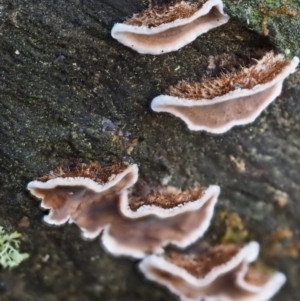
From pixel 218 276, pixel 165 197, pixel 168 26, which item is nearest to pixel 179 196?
pixel 165 197

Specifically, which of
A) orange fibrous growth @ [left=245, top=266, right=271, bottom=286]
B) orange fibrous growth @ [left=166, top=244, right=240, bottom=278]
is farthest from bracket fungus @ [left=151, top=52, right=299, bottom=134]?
orange fibrous growth @ [left=245, top=266, right=271, bottom=286]

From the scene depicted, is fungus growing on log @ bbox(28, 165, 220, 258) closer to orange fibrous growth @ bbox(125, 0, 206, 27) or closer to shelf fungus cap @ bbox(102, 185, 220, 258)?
shelf fungus cap @ bbox(102, 185, 220, 258)

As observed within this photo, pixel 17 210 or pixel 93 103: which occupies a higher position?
pixel 93 103

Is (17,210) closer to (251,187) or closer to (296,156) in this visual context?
(251,187)

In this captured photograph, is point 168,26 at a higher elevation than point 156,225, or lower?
higher

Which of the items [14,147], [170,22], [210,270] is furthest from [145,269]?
[170,22]

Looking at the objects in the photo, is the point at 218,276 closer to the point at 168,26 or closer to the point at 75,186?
the point at 75,186

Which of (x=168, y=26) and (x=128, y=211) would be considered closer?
(x=168, y=26)
